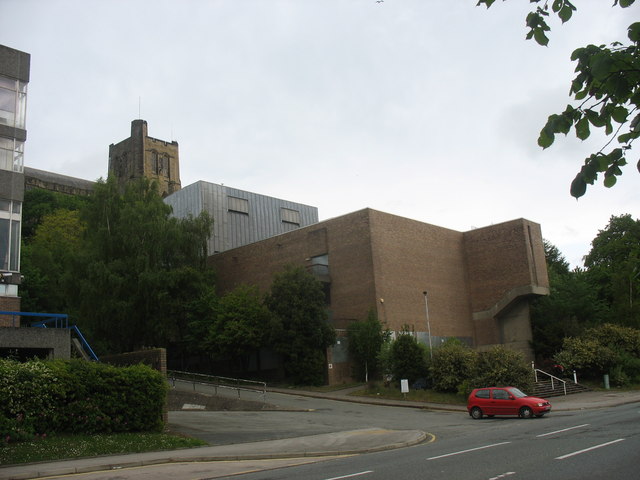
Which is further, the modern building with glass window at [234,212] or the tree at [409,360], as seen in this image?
the modern building with glass window at [234,212]

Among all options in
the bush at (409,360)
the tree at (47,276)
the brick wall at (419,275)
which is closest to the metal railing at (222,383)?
the bush at (409,360)

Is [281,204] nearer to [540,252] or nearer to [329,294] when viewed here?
[329,294]

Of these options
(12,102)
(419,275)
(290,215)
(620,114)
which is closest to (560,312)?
(419,275)

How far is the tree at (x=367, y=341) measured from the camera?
134 feet

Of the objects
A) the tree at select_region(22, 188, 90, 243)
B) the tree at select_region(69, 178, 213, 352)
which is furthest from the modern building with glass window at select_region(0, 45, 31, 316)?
the tree at select_region(22, 188, 90, 243)

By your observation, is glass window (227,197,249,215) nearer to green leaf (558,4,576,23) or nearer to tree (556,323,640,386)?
tree (556,323,640,386)

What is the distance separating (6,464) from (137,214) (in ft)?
103

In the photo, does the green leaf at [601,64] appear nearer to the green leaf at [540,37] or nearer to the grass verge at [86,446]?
the green leaf at [540,37]

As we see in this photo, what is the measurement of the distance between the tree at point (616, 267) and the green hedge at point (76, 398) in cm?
3450

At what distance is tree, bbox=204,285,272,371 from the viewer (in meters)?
42.3

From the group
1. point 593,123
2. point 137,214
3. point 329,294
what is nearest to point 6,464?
point 593,123

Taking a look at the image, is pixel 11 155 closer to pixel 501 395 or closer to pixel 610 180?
pixel 501 395

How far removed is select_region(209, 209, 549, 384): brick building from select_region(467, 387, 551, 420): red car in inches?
625

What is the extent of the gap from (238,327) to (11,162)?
787 inches
